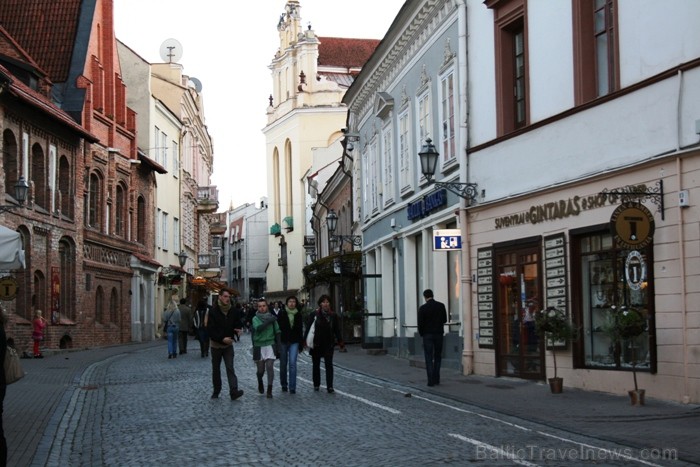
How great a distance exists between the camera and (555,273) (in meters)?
19.5

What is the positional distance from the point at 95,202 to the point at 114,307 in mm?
4979

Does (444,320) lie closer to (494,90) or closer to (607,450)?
(494,90)

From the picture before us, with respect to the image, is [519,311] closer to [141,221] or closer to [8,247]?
[8,247]

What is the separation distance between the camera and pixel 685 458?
1029cm

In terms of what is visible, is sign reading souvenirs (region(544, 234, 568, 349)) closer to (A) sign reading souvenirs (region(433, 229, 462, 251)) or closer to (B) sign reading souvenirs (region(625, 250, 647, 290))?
(B) sign reading souvenirs (region(625, 250, 647, 290))

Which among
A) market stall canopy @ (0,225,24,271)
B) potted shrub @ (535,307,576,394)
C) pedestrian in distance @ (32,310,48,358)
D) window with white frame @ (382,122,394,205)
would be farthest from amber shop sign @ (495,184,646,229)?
pedestrian in distance @ (32,310,48,358)

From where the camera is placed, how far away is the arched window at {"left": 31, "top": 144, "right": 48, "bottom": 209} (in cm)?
3584

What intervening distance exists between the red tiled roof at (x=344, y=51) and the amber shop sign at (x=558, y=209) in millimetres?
74414

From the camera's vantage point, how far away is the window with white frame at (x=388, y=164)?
32662 millimetres

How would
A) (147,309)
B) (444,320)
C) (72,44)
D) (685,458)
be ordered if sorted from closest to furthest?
(685,458) < (444,320) < (72,44) < (147,309)

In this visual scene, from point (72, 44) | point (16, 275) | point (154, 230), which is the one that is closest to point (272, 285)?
point (154, 230)

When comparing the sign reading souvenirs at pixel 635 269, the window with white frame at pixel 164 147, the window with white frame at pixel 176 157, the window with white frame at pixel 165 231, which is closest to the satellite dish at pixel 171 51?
the window with white frame at pixel 176 157

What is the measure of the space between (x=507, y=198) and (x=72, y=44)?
80.9ft

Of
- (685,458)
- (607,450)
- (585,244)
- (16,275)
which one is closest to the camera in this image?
(685,458)
